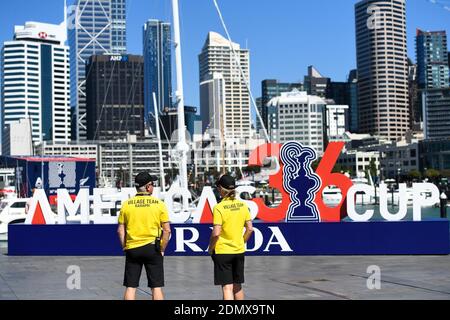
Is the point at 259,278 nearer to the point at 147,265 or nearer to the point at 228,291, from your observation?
the point at 228,291

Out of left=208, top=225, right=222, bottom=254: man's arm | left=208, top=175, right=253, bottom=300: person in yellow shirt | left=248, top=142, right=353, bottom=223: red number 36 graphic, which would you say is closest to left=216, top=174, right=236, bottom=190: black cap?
left=208, top=175, right=253, bottom=300: person in yellow shirt

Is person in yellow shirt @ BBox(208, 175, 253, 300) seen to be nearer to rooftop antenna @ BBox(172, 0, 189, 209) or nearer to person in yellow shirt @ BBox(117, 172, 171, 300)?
person in yellow shirt @ BBox(117, 172, 171, 300)

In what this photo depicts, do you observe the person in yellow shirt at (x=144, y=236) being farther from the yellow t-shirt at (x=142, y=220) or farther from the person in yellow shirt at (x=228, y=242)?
the person in yellow shirt at (x=228, y=242)

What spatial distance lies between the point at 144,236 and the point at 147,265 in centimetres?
39

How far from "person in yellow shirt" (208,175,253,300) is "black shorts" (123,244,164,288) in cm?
73

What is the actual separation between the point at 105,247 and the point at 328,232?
255 inches

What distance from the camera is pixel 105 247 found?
21.1 meters

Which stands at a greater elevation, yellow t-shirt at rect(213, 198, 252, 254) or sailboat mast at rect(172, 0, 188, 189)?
sailboat mast at rect(172, 0, 188, 189)

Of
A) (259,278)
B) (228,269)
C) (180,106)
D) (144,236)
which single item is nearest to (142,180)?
(144,236)

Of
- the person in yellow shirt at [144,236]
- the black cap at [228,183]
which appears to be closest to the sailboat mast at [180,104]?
the black cap at [228,183]

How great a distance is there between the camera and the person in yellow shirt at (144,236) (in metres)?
9.40

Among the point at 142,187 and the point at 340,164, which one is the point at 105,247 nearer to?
the point at 142,187

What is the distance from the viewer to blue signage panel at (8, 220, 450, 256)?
1989 centimetres

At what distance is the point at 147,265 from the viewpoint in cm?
945
